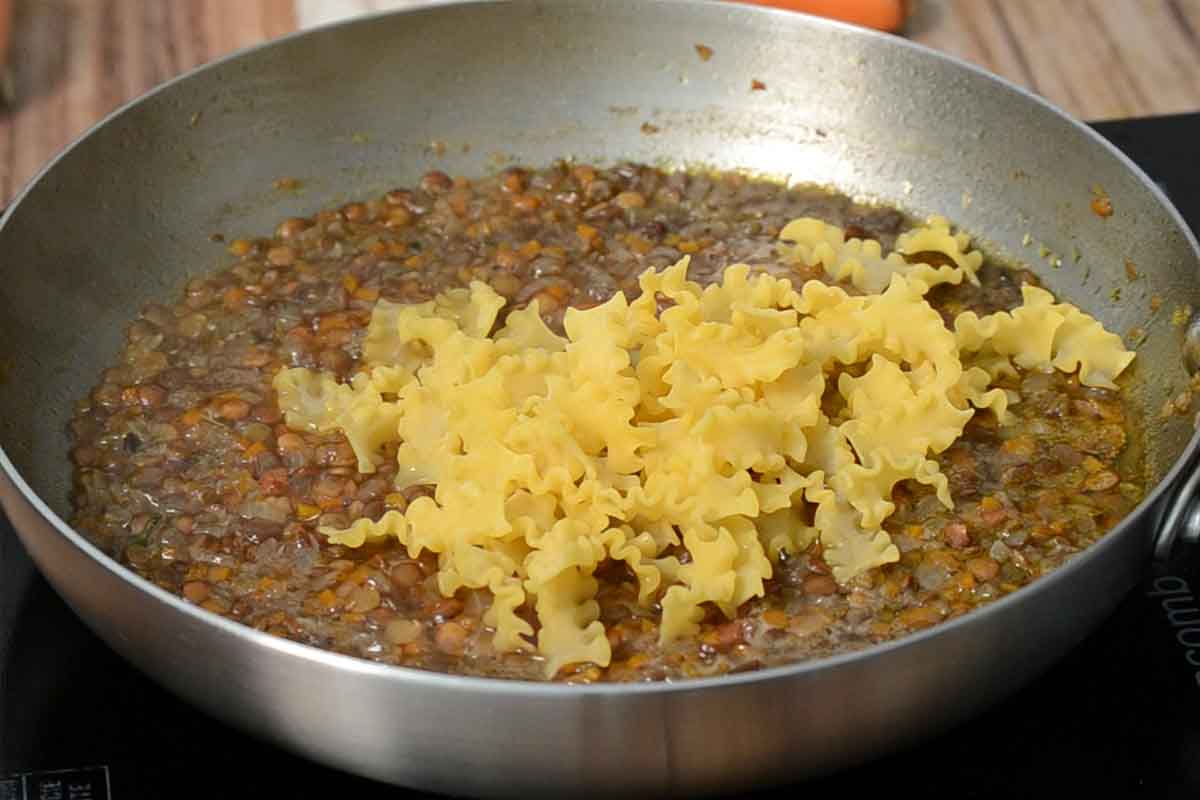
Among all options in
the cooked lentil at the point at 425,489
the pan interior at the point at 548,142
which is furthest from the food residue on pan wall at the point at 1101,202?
the cooked lentil at the point at 425,489

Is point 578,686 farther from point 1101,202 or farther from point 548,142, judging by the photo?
point 548,142

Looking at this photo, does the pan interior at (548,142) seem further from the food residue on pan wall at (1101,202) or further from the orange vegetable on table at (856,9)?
the orange vegetable on table at (856,9)

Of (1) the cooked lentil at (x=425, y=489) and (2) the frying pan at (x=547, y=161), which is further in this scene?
(1) the cooked lentil at (x=425, y=489)

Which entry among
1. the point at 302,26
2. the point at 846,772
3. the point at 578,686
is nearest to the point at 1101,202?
the point at 846,772

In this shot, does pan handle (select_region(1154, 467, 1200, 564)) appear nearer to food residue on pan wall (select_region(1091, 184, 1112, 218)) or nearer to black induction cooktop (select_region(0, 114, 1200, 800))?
black induction cooktop (select_region(0, 114, 1200, 800))

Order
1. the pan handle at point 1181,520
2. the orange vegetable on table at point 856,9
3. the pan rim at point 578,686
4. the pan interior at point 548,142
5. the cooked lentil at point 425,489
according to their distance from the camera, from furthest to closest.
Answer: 1. the orange vegetable on table at point 856,9
2. the pan interior at point 548,142
3. the cooked lentil at point 425,489
4. the pan handle at point 1181,520
5. the pan rim at point 578,686

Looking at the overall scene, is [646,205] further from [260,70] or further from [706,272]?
[260,70]
